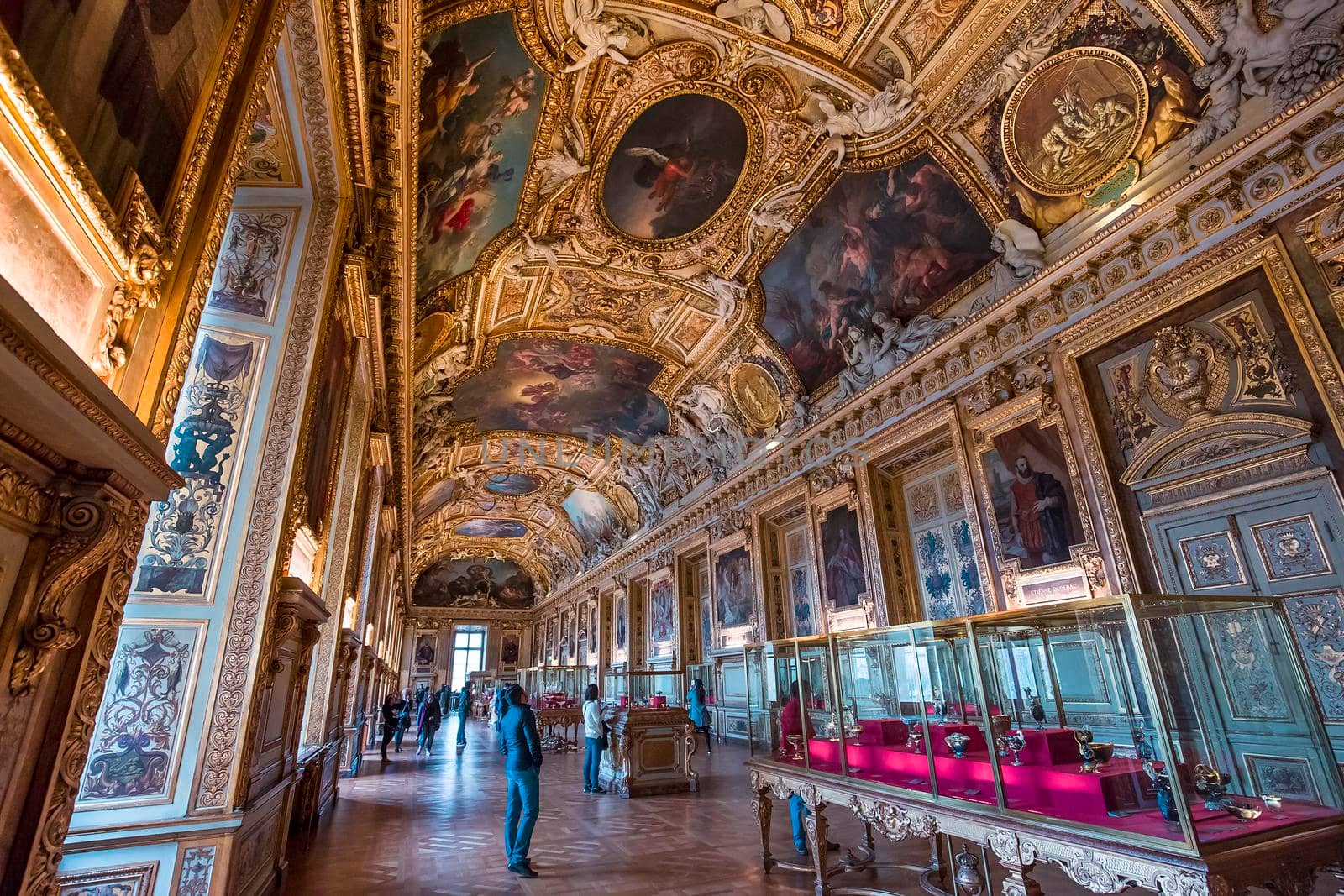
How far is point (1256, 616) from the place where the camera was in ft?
12.0

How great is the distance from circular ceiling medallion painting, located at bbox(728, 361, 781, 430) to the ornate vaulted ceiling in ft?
0.19

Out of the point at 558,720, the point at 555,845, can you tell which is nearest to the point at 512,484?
the point at 558,720

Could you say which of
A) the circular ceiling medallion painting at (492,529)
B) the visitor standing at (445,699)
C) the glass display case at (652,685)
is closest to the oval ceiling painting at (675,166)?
the glass display case at (652,685)

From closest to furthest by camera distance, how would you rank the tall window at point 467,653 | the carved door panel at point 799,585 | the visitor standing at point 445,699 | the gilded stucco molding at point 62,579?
the gilded stucco molding at point 62,579 → the carved door panel at point 799,585 → the visitor standing at point 445,699 → the tall window at point 467,653

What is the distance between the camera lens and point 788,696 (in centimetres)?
601

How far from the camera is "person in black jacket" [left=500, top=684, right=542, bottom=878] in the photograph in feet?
17.2

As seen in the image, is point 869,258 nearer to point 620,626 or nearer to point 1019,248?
point 1019,248

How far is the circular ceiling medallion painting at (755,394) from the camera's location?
47.3 ft

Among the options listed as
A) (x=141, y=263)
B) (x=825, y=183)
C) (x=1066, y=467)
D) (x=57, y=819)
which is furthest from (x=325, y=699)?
(x=825, y=183)

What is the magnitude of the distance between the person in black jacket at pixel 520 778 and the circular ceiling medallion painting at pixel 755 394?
10039mm

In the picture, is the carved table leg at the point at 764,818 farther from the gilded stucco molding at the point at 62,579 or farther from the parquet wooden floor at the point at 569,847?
the gilded stucco molding at the point at 62,579

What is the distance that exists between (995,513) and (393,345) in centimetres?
904

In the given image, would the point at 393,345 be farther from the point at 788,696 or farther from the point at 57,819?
the point at 57,819

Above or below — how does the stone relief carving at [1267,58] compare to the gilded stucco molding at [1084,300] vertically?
above
